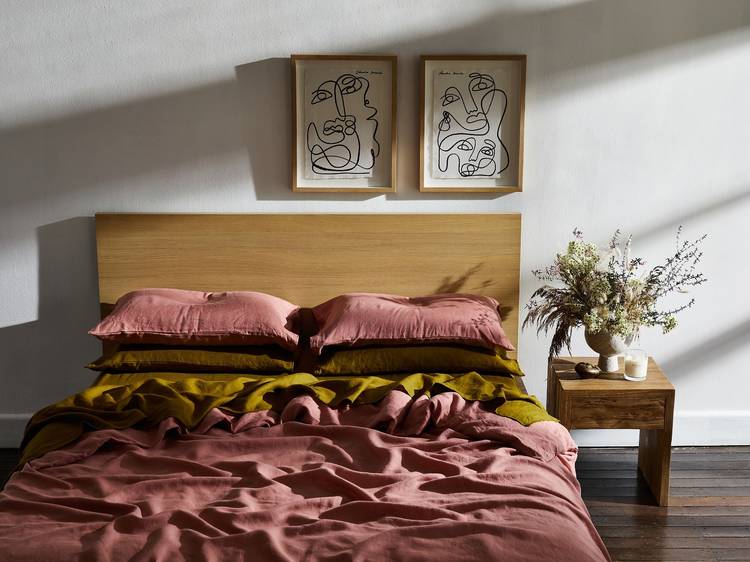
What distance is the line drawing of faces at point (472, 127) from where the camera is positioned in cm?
355

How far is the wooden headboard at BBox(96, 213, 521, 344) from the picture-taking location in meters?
3.62

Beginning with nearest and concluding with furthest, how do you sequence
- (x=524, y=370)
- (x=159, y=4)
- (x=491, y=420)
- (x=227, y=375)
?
(x=491, y=420) < (x=227, y=375) < (x=159, y=4) < (x=524, y=370)

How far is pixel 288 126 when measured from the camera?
361cm

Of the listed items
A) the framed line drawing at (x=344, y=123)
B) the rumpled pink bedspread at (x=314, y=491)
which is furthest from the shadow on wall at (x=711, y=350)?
the framed line drawing at (x=344, y=123)

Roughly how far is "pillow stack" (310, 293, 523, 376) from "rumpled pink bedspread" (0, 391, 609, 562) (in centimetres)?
33

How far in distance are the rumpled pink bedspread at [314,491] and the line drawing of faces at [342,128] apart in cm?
116

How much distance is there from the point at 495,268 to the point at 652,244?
687mm

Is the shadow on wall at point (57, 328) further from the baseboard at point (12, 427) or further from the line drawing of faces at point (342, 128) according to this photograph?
the line drawing of faces at point (342, 128)

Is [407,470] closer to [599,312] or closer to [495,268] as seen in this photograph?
[599,312]

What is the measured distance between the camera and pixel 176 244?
3.63 m

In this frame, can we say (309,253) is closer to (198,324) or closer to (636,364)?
(198,324)

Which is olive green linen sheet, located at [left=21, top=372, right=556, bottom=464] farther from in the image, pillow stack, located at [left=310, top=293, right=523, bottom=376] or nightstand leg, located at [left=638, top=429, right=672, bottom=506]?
nightstand leg, located at [left=638, top=429, right=672, bottom=506]

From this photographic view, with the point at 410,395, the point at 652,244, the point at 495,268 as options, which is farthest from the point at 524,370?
the point at 410,395

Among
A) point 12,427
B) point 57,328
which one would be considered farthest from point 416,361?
point 12,427
